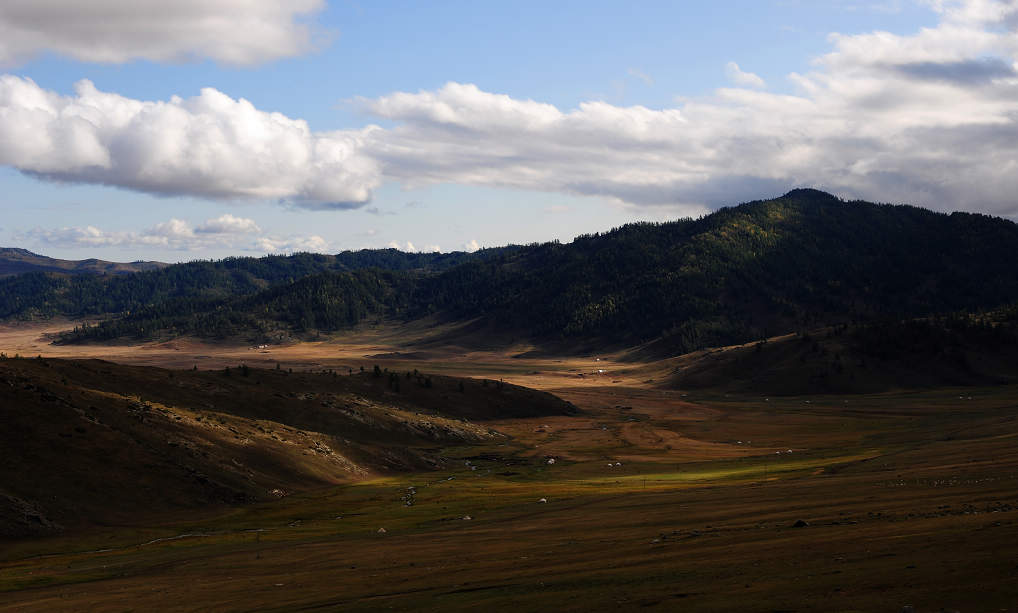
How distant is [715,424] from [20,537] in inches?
5230

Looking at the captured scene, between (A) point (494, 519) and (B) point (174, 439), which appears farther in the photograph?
(B) point (174, 439)

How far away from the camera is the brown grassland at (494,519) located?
83.4 feet

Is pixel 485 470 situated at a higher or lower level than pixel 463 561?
lower

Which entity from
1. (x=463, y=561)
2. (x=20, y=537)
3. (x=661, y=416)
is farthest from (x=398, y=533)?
(x=661, y=416)

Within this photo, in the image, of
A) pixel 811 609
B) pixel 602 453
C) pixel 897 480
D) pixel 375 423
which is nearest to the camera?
pixel 811 609

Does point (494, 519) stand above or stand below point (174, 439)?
below

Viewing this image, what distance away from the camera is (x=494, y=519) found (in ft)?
201

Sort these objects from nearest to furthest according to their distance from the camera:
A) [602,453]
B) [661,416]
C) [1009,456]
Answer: [1009,456]
[602,453]
[661,416]

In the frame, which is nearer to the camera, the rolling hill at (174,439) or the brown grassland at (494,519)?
the brown grassland at (494,519)

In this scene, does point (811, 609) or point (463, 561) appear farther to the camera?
point (463, 561)

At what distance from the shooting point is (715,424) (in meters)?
168

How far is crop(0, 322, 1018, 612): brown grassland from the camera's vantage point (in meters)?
25.4

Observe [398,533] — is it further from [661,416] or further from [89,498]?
[661,416]

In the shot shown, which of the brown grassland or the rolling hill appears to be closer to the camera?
the brown grassland
